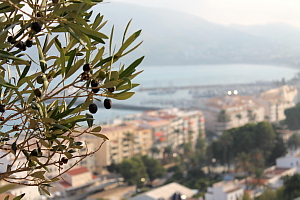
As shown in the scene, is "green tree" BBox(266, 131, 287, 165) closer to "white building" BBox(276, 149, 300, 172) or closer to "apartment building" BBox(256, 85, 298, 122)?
"white building" BBox(276, 149, 300, 172)

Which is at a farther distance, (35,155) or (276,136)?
(276,136)

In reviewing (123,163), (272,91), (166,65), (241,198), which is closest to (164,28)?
(166,65)

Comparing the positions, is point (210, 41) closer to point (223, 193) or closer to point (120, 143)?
point (120, 143)

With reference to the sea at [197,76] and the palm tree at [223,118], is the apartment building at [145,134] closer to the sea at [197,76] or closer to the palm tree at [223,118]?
the palm tree at [223,118]

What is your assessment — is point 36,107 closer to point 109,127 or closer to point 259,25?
point 109,127

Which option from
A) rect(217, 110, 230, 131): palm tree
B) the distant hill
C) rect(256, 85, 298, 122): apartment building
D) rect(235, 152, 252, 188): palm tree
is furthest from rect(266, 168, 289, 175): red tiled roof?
the distant hill

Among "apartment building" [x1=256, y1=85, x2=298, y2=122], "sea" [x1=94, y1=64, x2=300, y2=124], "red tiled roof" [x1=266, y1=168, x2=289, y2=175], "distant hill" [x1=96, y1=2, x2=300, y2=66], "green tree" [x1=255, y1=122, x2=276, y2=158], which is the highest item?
"distant hill" [x1=96, y1=2, x2=300, y2=66]

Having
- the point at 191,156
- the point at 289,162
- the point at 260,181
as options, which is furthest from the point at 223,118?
the point at 260,181
